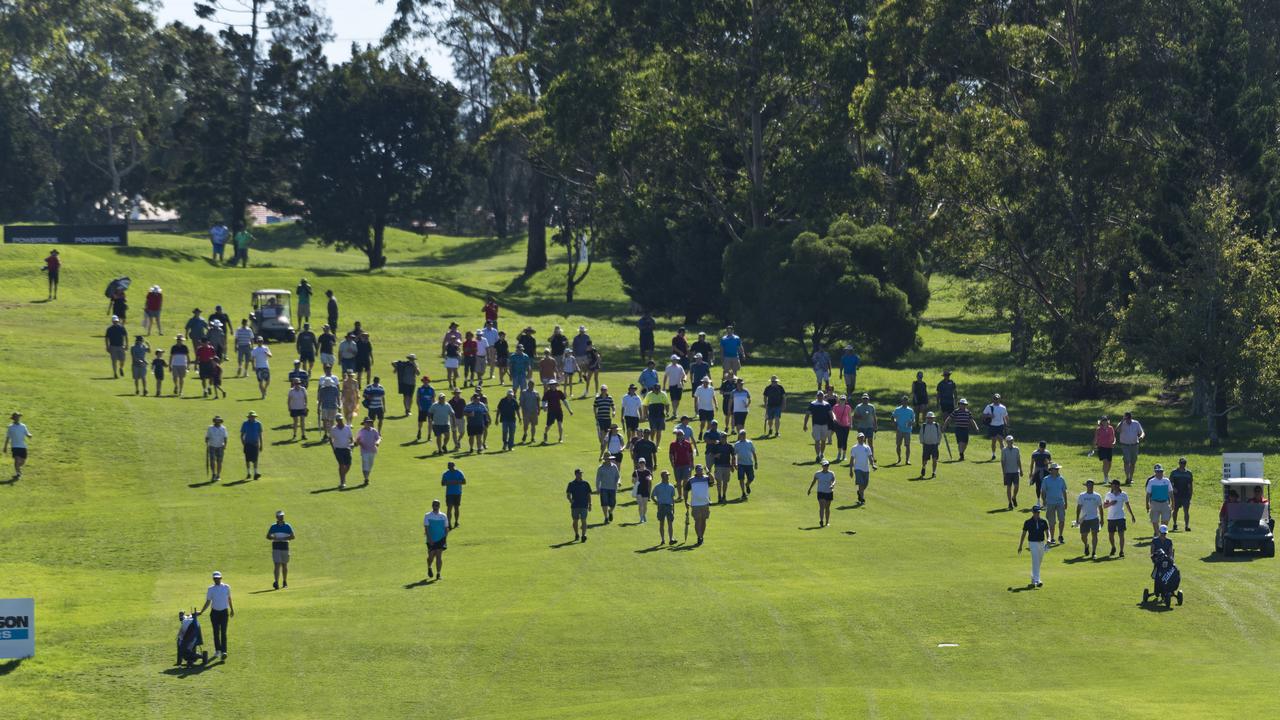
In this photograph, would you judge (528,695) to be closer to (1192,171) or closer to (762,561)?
(762,561)

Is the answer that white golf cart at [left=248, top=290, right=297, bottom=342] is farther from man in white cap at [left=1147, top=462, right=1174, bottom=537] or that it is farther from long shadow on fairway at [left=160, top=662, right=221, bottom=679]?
long shadow on fairway at [left=160, top=662, right=221, bottom=679]

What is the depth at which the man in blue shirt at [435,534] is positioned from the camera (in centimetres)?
3020

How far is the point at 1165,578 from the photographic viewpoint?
92.4ft

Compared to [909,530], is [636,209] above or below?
above

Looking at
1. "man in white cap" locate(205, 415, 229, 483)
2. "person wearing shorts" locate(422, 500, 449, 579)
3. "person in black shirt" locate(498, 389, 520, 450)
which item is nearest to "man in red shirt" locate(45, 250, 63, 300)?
"man in white cap" locate(205, 415, 229, 483)

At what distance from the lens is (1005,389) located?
6212 centimetres

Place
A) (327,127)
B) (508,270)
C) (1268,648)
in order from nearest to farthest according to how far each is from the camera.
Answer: (1268,648) → (327,127) → (508,270)

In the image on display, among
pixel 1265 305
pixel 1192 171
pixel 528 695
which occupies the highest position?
pixel 1192 171

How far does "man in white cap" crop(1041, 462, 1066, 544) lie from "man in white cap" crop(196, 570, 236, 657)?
51.7 ft

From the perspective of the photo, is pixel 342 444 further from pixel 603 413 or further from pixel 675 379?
pixel 675 379

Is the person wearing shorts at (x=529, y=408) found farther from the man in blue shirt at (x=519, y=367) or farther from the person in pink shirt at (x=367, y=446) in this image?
the person in pink shirt at (x=367, y=446)

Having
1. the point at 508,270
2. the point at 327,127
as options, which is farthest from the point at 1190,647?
the point at 508,270

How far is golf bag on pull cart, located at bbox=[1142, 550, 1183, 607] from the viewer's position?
28141 millimetres

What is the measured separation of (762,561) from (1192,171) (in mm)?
30769
